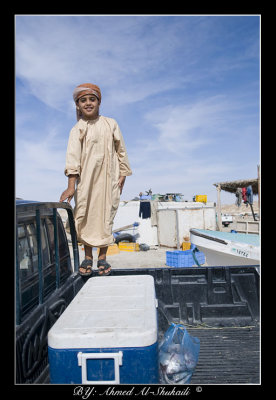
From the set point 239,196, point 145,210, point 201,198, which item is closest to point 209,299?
point 145,210

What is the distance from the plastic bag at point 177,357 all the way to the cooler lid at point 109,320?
537mm

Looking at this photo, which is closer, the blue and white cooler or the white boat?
the blue and white cooler

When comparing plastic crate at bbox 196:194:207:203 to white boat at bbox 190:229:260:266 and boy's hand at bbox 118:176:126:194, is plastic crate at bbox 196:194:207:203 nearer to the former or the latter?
white boat at bbox 190:229:260:266

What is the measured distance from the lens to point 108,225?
3.36 m

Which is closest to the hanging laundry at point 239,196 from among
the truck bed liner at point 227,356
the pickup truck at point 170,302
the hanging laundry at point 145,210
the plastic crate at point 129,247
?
the hanging laundry at point 145,210

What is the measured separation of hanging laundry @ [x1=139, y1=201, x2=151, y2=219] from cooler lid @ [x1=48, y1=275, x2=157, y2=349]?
14921 millimetres

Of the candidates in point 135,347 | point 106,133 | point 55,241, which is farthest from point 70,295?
point 106,133

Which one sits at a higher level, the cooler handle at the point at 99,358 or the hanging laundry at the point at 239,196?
the hanging laundry at the point at 239,196

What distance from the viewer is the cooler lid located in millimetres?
1537

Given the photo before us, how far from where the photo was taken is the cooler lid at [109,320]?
1.54 meters

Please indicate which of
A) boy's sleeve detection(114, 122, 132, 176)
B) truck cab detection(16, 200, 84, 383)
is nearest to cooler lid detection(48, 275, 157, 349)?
truck cab detection(16, 200, 84, 383)

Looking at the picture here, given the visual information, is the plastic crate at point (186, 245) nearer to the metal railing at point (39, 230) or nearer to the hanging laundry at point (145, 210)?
the hanging laundry at point (145, 210)

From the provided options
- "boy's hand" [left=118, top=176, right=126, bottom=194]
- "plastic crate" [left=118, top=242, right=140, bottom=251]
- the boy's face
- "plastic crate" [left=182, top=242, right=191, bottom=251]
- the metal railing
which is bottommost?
"plastic crate" [left=118, top=242, right=140, bottom=251]

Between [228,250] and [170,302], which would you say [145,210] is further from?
Result: [170,302]
